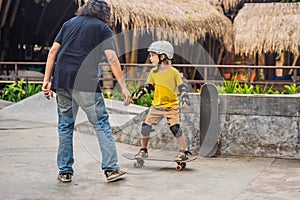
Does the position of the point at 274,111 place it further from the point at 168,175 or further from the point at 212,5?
the point at 212,5

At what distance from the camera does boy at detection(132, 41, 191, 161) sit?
478 cm

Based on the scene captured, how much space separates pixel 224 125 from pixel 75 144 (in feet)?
5.86

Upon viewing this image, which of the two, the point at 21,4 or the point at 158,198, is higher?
the point at 21,4

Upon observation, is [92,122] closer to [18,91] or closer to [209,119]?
[209,119]

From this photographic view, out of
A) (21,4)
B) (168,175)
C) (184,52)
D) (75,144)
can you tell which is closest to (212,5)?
(184,52)

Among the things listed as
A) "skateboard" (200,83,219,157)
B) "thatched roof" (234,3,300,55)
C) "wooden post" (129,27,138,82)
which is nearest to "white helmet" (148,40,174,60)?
"skateboard" (200,83,219,157)

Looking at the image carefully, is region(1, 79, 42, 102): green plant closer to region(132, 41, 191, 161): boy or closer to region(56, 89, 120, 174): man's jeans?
region(132, 41, 191, 161): boy

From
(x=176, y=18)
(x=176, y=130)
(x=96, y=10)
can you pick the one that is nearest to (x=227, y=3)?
(x=176, y=18)

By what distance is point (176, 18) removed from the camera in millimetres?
12820

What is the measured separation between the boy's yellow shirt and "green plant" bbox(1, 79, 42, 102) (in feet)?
22.7

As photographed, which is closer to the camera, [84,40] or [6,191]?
[6,191]

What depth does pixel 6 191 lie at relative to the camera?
147 inches

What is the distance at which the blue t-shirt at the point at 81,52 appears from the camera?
160 inches

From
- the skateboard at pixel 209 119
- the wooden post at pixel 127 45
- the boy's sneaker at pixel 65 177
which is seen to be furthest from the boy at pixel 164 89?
the wooden post at pixel 127 45
